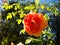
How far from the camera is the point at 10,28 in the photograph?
1883mm

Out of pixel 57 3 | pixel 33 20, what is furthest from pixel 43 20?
pixel 57 3

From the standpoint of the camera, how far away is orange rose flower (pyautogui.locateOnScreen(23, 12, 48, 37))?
2.60 feet

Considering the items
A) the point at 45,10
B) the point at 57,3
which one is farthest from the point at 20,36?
the point at 45,10

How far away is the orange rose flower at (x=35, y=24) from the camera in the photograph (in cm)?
79

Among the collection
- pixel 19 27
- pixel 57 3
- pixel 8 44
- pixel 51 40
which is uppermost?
pixel 57 3

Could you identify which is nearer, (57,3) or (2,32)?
(57,3)

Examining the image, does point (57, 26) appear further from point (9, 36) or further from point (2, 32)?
point (2, 32)

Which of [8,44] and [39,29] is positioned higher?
[39,29]

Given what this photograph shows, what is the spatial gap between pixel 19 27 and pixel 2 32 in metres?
0.23

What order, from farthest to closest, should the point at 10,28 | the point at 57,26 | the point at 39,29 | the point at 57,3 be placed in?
the point at 10,28 → the point at 57,26 → the point at 57,3 → the point at 39,29

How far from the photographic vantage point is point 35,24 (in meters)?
0.81

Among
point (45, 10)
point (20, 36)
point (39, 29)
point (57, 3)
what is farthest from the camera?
point (20, 36)

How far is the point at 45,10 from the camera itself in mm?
1184

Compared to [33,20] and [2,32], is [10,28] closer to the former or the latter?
[2,32]
